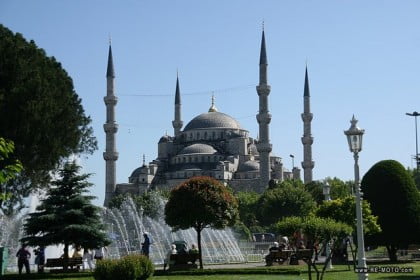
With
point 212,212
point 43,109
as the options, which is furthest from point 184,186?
point 43,109

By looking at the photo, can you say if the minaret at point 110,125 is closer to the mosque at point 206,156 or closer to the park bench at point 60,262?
the mosque at point 206,156

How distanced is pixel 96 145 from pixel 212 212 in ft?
32.9

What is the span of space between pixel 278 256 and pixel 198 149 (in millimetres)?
77758

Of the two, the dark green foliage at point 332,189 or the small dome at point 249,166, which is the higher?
the small dome at point 249,166

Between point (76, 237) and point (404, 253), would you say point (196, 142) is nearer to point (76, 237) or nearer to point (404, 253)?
point (404, 253)

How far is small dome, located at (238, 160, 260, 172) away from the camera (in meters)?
96.5

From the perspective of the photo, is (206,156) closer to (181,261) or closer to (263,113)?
(263,113)

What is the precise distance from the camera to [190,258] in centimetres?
2136

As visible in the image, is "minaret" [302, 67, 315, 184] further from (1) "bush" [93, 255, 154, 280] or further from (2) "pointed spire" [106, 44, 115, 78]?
(1) "bush" [93, 255, 154, 280]

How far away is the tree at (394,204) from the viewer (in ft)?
79.2

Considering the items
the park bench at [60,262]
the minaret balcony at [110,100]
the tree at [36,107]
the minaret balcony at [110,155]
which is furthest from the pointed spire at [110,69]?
the park bench at [60,262]

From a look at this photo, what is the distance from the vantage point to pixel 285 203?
63.4m

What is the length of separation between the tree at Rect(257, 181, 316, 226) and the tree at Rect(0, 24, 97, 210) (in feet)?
127

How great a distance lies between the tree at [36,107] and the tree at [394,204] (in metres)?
11.1
